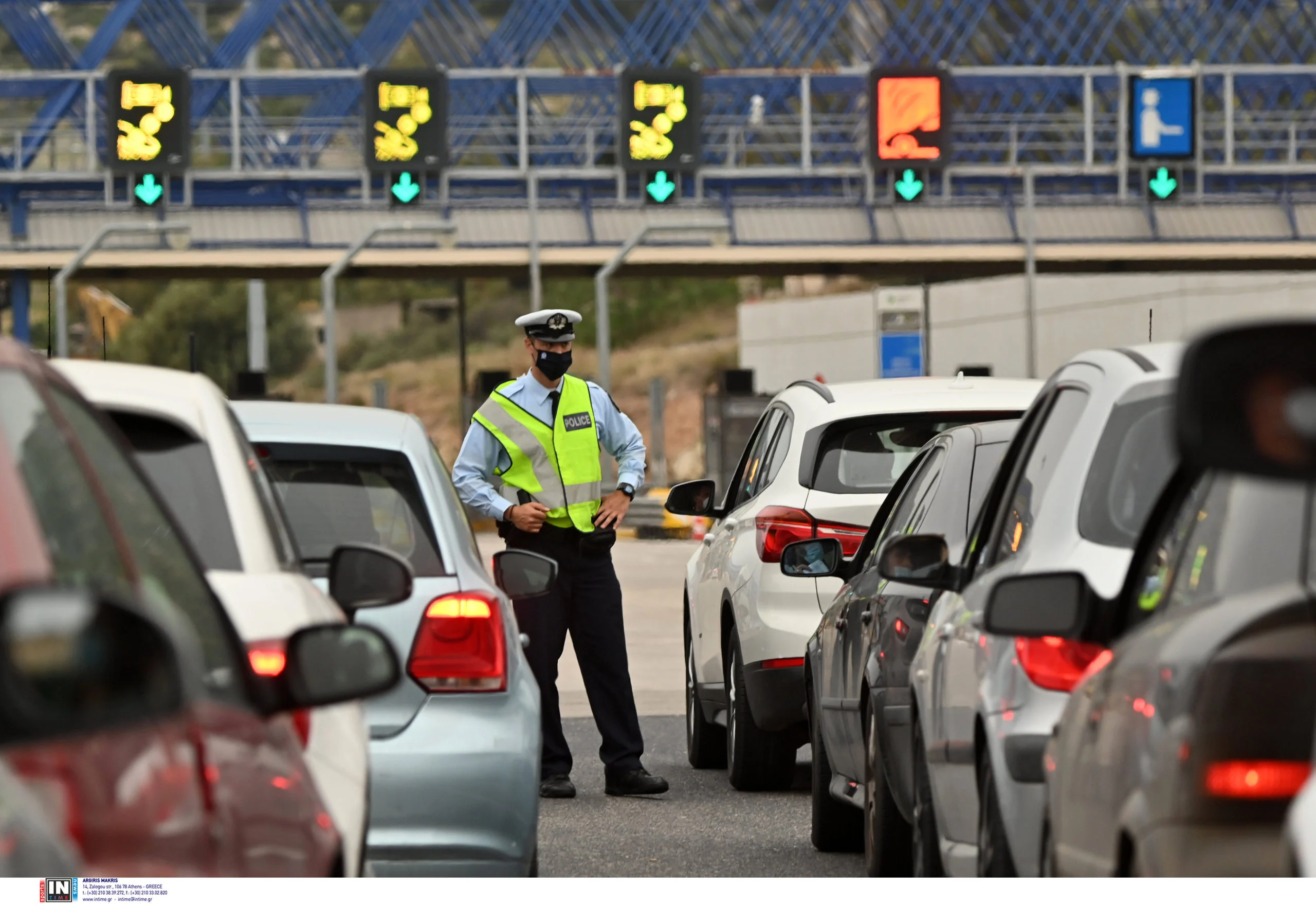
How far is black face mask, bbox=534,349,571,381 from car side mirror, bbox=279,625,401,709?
20.1 ft

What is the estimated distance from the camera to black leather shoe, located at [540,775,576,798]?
9.48 meters

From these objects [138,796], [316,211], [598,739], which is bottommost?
[598,739]

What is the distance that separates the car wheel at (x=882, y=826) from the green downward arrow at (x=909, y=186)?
30.7 metres

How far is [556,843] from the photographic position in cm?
825

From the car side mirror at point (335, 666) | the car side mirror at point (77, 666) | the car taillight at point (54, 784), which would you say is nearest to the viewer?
the car side mirror at point (77, 666)

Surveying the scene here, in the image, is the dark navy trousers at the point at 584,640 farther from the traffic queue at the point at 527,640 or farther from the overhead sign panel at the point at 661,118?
the overhead sign panel at the point at 661,118

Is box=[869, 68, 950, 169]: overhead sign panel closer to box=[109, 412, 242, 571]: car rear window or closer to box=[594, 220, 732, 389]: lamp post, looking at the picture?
box=[594, 220, 732, 389]: lamp post

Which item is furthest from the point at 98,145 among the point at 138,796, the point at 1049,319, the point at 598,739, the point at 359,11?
the point at 359,11

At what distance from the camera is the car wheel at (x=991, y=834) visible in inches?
182

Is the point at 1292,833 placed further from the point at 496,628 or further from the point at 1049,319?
the point at 1049,319

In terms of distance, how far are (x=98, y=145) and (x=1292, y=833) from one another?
54.5 metres

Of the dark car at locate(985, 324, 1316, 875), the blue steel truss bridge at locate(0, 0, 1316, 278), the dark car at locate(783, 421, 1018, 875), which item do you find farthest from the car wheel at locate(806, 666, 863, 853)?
the blue steel truss bridge at locate(0, 0, 1316, 278)

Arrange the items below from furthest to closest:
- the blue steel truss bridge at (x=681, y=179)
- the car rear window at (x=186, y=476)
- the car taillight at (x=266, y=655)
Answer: the blue steel truss bridge at (x=681, y=179) < the car rear window at (x=186, y=476) < the car taillight at (x=266, y=655)

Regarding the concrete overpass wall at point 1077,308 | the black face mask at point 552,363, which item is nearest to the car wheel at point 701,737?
the black face mask at point 552,363
